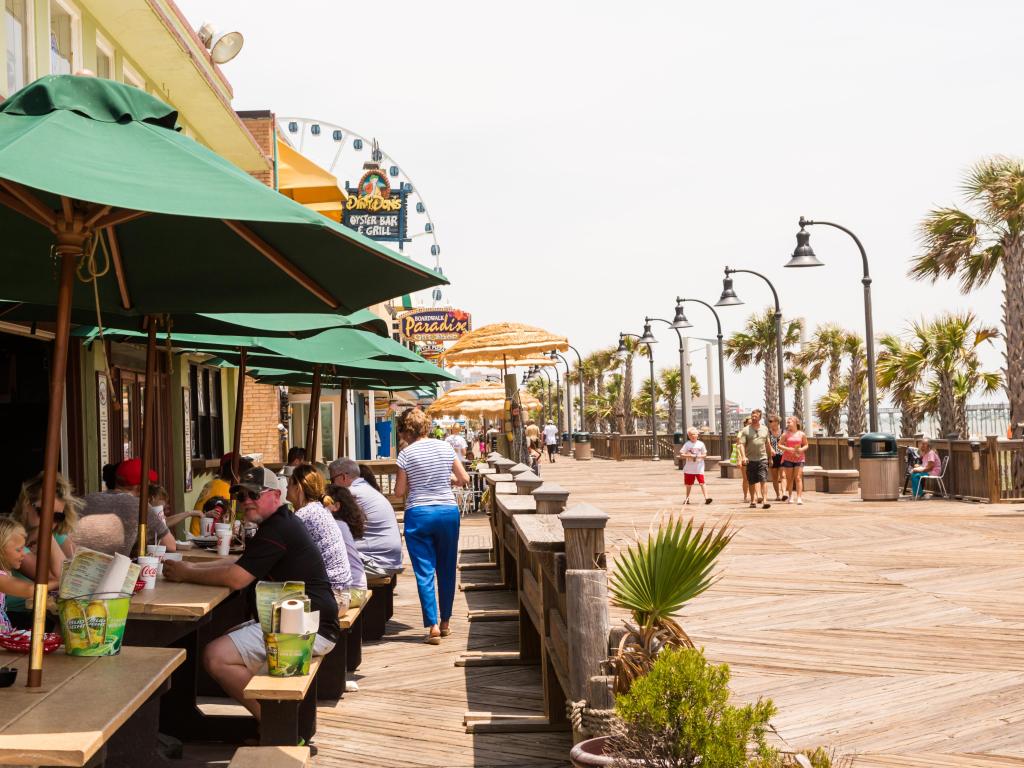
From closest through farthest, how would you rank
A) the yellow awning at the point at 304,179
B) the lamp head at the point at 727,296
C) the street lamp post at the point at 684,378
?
the yellow awning at the point at 304,179 → the lamp head at the point at 727,296 → the street lamp post at the point at 684,378

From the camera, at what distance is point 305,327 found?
7344 millimetres

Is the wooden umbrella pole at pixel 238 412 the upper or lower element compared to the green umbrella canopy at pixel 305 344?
lower

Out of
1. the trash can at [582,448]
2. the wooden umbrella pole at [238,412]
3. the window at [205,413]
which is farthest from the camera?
the trash can at [582,448]

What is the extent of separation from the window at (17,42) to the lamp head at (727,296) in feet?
73.3

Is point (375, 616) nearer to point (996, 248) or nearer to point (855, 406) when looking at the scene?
point (996, 248)

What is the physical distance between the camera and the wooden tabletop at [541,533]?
573 cm

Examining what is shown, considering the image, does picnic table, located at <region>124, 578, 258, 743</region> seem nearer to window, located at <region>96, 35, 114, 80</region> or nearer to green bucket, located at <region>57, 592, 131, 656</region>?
green bucket, located at <region>57, 592, 131, 656</region>

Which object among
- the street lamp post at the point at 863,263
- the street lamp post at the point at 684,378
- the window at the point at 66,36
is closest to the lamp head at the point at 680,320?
the street lamp post at the point at 684,378

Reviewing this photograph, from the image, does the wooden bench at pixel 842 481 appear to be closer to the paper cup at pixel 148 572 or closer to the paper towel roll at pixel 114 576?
the paper cup at pixel 148 572

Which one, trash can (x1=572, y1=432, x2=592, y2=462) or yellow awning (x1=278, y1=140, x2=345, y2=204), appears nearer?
yellow awning (x1=278, y1=140, x2=345, y2=204)

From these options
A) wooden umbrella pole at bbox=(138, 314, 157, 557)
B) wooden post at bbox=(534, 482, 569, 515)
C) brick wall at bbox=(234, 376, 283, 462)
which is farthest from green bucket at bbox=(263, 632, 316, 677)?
brick wall at bbox=(234, 376, 283, 462)

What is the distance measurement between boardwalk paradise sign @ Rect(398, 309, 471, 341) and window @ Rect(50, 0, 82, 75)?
3127 centimetres

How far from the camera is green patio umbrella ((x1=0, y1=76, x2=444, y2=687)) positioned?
142 inches

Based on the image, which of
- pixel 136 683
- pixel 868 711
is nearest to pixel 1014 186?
pixel 868 711
